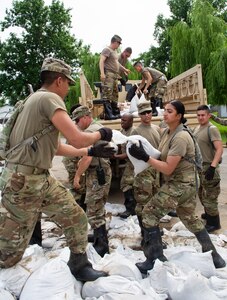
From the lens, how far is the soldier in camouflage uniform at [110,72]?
6.52 m

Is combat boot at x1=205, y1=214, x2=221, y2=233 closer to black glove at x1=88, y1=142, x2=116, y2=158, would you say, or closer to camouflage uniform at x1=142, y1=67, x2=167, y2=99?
black glove at x1=88, y1=142, x2=116, y2=158

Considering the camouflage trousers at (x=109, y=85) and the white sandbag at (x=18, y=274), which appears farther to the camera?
the camouflage trousers at (x=109, y=85)

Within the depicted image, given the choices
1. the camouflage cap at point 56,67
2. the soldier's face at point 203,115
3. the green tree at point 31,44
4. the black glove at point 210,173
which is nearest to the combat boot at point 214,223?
the black glove at point 210,173

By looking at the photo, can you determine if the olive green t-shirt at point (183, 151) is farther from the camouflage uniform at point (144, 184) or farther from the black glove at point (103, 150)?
the camouflage uniform at point (144, 184)

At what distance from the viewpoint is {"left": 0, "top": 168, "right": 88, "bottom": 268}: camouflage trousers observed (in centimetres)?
274

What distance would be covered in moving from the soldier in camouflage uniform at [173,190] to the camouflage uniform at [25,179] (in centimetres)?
90

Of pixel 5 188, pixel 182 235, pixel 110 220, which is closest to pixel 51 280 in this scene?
pixel 5 188

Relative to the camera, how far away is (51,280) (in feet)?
8.98

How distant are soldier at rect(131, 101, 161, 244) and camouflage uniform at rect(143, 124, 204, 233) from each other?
39.0 inches

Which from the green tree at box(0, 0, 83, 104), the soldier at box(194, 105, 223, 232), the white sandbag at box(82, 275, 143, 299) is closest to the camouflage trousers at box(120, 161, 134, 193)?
the soldier at box(194, 105, 223, 232)

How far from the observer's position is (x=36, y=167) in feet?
9.05

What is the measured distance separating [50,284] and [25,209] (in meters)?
0.57

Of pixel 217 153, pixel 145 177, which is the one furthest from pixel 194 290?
pixel 217 153

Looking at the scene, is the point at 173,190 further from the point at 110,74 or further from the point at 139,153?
the point at 110,74
